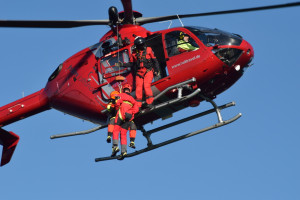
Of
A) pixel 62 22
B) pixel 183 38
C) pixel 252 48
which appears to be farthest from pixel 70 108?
pixel 252 48

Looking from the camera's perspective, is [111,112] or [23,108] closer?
[111,112]

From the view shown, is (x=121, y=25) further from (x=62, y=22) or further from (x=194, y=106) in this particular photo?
(x=194, y=106)

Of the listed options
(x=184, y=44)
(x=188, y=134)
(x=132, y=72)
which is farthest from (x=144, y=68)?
(x=188, y=134)

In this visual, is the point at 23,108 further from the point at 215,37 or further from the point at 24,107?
the point at 215,37

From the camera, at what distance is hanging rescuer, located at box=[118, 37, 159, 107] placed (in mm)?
15223

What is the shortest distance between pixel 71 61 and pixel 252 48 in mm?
5064

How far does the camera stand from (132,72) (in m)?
15.7

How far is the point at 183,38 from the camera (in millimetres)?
15461

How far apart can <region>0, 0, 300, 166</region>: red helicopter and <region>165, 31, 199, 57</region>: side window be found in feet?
0.08

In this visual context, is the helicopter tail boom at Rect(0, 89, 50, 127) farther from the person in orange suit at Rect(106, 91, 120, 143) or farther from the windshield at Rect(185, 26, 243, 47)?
the windshield at Rect(185, 26, 243, 47)

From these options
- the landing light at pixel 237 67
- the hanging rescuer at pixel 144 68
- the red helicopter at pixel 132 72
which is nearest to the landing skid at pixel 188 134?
the red helicopter at pixel 132 72

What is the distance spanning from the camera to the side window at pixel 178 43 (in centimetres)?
1530

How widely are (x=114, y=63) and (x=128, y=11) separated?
1.54 metres

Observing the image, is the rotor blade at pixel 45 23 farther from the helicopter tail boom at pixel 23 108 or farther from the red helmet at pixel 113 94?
the helicopter tail boom at pixel 23 108
